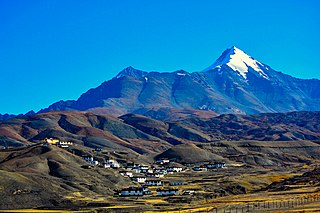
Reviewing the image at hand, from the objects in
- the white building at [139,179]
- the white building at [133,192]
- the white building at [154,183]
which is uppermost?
the white building at [139,179]

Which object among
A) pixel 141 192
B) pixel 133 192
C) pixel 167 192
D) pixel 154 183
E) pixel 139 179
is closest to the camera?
pixel 133 192

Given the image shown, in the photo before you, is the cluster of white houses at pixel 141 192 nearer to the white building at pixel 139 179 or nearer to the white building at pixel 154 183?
the white building at pixel 154 183

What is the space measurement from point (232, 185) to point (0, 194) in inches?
2524

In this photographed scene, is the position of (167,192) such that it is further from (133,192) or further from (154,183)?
(154,183)

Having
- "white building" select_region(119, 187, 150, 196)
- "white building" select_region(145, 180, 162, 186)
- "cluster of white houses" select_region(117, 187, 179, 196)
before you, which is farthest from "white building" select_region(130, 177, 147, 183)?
"white building" select_region(119, 187, 150, 196)

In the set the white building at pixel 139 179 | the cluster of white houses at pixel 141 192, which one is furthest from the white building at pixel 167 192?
the white building at pixel 139 179

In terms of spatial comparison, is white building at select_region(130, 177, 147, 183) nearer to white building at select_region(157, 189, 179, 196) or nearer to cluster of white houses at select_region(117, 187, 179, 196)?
cluster of white houses at select_region(117, 187, 179, 196)

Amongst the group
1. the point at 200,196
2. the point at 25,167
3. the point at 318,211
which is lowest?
the point at 318,211

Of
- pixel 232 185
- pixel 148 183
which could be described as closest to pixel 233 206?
pixel 232 185

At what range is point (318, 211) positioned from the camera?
92062mm

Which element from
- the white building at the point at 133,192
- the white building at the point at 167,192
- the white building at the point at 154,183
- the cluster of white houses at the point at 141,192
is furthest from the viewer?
the white building at the point at 154,183

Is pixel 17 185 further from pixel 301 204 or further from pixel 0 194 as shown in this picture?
pixel 301 204

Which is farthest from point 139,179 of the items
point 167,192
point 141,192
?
point 167,192

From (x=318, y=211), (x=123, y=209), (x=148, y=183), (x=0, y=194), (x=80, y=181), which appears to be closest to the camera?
(x=318, y=211)
